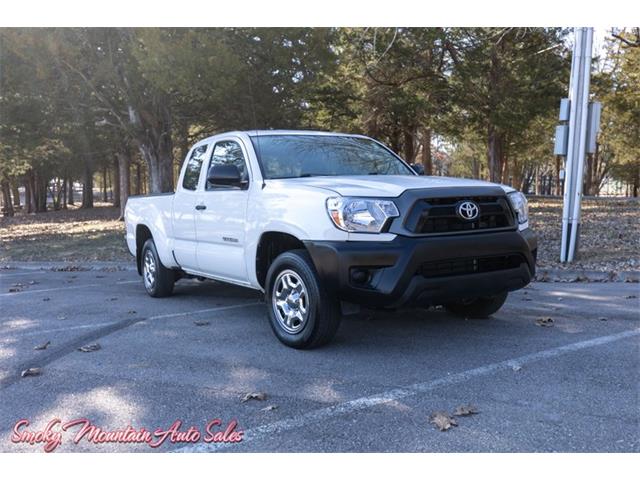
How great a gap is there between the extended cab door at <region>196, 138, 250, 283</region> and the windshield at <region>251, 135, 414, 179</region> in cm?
25

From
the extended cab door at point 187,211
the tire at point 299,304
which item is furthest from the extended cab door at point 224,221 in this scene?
the tire at point 299,304

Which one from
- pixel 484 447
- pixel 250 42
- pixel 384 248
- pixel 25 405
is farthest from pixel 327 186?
pixel 250 42

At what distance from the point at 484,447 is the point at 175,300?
5.33m

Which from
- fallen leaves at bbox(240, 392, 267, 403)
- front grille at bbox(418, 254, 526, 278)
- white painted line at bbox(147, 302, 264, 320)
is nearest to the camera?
fallen leaves at bbox(240, 392, 267, 403)

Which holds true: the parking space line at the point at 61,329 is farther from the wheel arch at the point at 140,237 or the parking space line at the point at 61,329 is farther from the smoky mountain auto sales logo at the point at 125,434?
the smoky mountain auto sales logo at the point at 125,434

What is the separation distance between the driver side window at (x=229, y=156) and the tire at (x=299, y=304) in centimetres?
115

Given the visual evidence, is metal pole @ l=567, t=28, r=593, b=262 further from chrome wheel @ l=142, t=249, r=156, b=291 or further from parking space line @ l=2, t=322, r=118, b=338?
parking space line @ l=2, t=322, r=118, b=338

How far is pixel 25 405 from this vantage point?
388cm

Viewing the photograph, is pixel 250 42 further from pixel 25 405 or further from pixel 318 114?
pixel 25 405

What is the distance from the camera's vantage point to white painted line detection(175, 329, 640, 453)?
333cm

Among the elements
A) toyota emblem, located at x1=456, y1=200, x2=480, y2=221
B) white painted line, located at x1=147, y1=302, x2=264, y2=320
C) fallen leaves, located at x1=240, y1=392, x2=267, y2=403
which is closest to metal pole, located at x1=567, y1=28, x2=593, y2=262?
toyota emblem, located at x1=456, y1=200, x2=480, y2=221

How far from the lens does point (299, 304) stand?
4957mm

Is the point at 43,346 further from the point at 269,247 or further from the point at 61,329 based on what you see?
the point at 269,247

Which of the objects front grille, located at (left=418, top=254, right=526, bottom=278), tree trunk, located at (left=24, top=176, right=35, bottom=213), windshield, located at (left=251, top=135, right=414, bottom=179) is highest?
windshield, located at (left=251, top=135, right=414, bottom=179)
